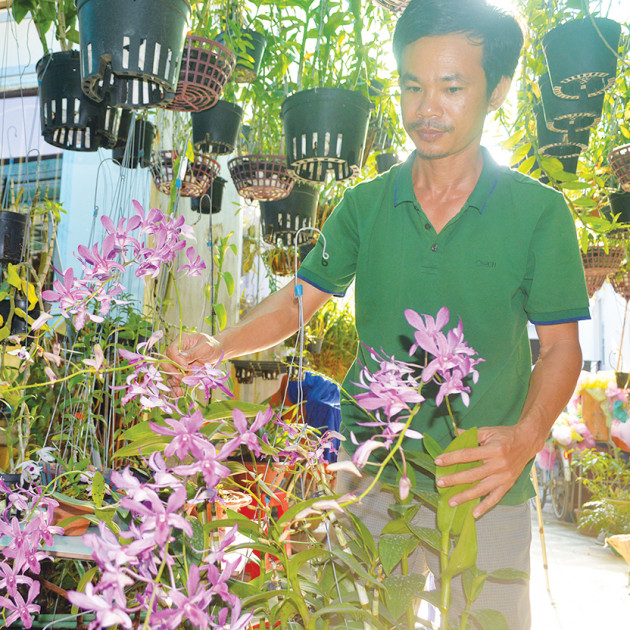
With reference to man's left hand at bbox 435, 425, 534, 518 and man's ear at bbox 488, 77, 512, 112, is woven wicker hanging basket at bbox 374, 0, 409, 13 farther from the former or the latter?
man's left hand at bbox 435, 425, 534, 518

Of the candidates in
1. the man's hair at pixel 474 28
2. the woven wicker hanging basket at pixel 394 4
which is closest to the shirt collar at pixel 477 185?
the man's hair at pixel 474 28

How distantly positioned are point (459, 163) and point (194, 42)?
0.58m

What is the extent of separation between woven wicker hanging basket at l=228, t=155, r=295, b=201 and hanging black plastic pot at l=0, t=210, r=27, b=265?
0.61 m

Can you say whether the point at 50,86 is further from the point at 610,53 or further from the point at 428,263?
the point at 610,53

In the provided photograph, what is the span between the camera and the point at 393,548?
0.50m

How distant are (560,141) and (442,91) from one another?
3.08ft

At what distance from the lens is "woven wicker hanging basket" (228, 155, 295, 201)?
180 centimetres

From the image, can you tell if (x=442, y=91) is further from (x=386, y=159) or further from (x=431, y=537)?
(x=386, y=159)

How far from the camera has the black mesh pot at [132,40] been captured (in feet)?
3.13

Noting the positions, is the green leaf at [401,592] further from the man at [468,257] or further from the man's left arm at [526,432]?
the man at [468,257]

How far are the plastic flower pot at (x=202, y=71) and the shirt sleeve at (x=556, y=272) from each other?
68 cm

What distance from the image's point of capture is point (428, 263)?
0.98 metres

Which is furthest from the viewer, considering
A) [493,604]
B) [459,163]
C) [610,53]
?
[610,53]

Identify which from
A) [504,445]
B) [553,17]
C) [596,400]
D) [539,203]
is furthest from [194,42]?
[596,400]
